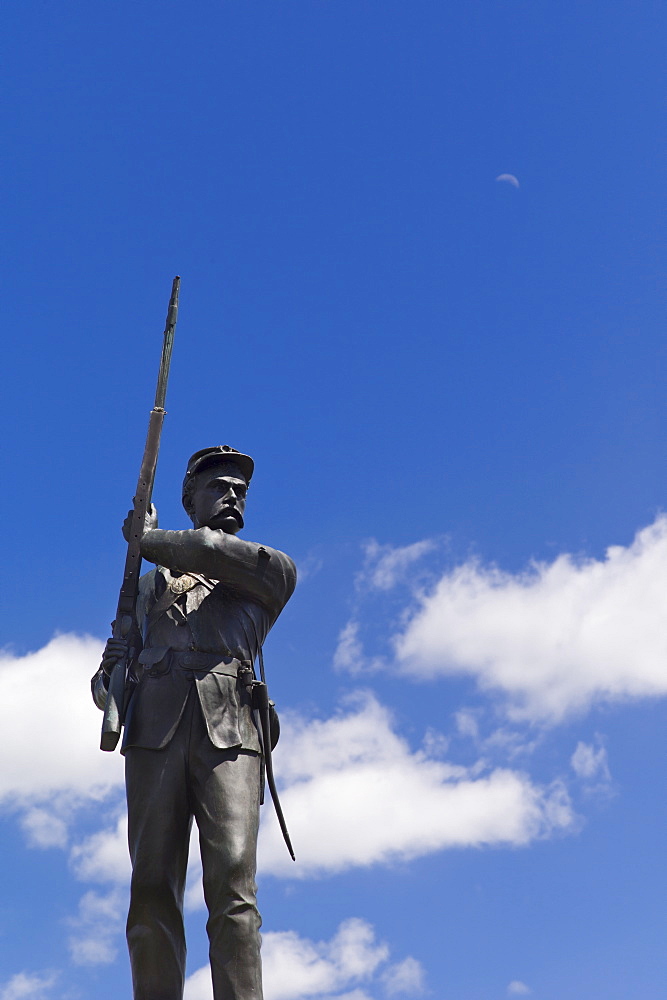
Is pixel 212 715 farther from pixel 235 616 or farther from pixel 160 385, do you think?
pixel 160 385

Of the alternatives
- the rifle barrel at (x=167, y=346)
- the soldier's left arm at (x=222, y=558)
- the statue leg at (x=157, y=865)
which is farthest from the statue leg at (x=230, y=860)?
the rifle barrel at (x=167, y=346)

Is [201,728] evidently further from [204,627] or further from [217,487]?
[217,487]

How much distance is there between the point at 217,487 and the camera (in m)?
9.76

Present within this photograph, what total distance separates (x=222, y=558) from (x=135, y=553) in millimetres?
819

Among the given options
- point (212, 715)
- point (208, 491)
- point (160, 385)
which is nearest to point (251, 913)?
point (212, 715)

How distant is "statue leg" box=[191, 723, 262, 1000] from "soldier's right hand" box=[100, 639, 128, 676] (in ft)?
3.24

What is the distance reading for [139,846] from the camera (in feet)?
28.2

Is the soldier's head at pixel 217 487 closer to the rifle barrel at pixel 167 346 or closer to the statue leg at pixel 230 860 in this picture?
the rifle barrel at pixel 167 346

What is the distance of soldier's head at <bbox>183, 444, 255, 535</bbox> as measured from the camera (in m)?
9.63

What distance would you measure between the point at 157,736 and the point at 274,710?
3.49ft

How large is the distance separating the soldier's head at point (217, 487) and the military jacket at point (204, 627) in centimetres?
20

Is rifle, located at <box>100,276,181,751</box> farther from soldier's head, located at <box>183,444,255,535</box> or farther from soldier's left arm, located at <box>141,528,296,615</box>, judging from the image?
soldier's head, located at <box>183,444,255,535</box>

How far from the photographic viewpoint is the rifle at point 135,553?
29.0 ft

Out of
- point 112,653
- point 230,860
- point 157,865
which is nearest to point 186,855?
point 157,865
